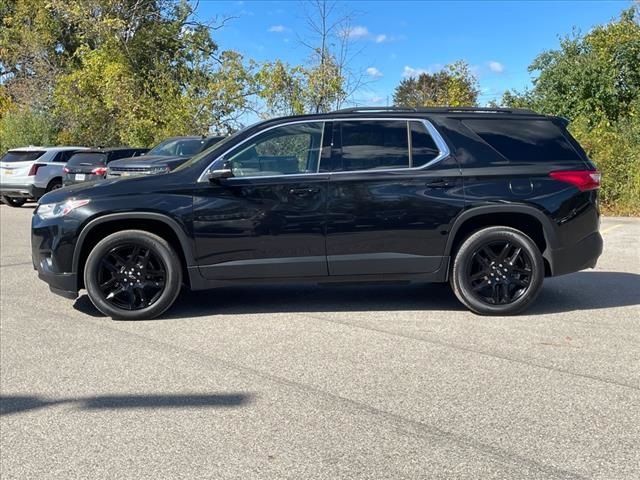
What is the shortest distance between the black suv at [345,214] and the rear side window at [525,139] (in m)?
0.01

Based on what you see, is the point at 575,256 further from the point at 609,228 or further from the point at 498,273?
the point at 609,228

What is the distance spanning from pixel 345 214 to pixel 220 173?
1.18 metres

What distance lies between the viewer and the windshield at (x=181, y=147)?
48.0 feet

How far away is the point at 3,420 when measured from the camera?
3779 mm

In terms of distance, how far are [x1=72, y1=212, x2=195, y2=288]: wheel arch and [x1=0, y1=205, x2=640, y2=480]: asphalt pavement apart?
580 millimetres

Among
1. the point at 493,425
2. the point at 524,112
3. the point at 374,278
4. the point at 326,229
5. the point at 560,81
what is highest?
the point at 560,81

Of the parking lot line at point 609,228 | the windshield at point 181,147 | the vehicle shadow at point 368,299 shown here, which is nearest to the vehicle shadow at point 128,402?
the vehicle shadow at point 368,299

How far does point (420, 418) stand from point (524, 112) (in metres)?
3.57

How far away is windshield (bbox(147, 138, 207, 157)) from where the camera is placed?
48.0 ft

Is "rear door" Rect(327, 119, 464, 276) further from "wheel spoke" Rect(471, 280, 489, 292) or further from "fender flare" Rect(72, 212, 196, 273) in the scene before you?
"fender flare" Rect(72, 212, 196, 273)

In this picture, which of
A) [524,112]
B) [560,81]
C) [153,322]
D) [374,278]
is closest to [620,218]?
[560,81]

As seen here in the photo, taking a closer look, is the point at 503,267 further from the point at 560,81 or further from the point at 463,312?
the point at 560,81

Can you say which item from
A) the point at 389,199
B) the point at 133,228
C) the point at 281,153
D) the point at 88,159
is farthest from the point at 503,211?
Result: the point at 88,159

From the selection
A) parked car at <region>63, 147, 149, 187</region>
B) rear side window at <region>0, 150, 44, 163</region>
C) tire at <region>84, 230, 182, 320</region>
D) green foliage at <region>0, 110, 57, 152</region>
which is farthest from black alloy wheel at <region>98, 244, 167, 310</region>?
green foliage at <region>0, 110, 57, 152</region>
